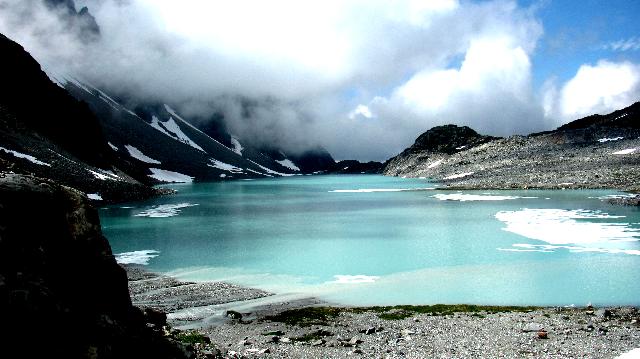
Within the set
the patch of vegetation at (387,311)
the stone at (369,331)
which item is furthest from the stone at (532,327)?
the stone at (369,331)

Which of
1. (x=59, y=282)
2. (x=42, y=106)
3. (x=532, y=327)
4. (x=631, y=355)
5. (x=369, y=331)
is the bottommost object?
(x=369, y=331)

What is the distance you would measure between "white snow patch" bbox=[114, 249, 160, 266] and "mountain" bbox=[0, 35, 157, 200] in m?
59.7

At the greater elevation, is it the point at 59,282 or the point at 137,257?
the point at 59,282

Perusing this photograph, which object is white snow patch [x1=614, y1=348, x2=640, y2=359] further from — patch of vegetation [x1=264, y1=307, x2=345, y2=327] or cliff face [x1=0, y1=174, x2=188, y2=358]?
cliff face [x1=0, y1=174, x2=188, y2=358]

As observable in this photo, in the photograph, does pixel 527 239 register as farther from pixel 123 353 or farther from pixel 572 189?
pixel 572 189

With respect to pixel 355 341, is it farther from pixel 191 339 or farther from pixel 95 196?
pixel 95 196

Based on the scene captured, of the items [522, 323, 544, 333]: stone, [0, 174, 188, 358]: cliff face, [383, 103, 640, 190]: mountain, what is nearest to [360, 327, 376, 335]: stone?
[522, 323, 544, 333]: stone

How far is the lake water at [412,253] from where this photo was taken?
102 ft

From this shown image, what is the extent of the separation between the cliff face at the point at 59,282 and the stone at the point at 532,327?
15.7 m

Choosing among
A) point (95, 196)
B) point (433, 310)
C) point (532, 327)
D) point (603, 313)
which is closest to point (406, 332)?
point (433, 310)

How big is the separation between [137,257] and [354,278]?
22773 millimetres

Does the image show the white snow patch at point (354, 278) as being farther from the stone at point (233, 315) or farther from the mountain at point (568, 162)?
the mountain at point (568, 162)

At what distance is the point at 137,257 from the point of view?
45844 millimetres

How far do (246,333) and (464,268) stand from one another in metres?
21.6
